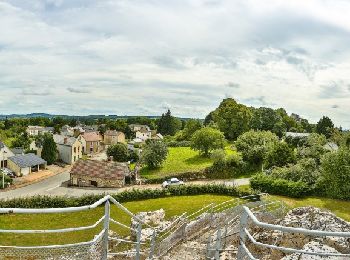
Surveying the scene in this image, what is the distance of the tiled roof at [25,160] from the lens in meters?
55.8

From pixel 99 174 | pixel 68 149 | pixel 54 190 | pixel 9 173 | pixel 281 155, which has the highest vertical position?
pixel 281 155

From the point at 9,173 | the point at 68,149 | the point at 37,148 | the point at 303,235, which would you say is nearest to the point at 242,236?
the point at 303,235

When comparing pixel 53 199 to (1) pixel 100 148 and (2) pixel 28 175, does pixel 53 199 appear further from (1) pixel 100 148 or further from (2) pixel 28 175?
(1) pixel 100 148

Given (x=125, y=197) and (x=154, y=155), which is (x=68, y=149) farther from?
(x=125, y=197)

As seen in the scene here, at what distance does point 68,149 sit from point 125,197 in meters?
32.0

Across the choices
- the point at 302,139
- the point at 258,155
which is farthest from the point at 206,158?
the point at 302,139

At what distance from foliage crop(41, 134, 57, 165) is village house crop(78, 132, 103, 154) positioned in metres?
13.6

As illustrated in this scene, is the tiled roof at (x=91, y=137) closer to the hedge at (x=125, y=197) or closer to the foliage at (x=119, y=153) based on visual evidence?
the foliage at (x=119, y=153)

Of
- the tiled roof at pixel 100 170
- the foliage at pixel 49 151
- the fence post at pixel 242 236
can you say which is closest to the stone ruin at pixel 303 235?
the fence post at pixel 242 236

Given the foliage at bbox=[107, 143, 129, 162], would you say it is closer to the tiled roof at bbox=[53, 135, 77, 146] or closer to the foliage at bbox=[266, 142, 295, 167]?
the tiled roof at bbox=[53, 135, 77, 146]

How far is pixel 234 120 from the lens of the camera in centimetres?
8262

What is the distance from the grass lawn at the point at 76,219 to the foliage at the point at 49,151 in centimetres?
2883

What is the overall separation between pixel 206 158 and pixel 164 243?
156 ft

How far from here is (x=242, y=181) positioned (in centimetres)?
4991
